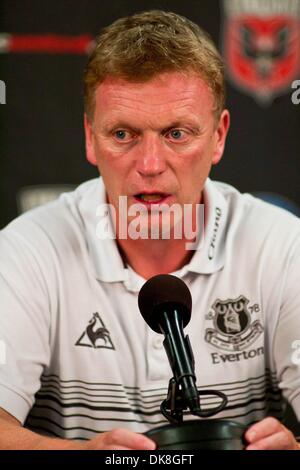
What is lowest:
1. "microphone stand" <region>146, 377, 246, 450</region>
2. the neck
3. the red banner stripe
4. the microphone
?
the neck

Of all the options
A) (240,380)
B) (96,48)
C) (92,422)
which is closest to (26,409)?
(92,422)

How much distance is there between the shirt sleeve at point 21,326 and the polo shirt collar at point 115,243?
0.11m

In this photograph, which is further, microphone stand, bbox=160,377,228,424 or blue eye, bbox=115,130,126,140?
blue eye, bbox=115,130,126,140

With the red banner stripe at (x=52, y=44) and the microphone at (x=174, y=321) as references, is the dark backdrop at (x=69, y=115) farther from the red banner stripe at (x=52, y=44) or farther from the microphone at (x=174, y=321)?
the microphone at (x=174, y=321)

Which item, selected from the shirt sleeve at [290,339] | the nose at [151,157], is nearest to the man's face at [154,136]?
the nose at [151,157]

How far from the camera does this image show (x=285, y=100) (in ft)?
5.17

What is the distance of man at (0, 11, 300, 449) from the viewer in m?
1.19

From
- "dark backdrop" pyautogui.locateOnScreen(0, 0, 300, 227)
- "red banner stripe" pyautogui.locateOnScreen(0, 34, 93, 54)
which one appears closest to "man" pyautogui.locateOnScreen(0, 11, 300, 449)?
"dark backdrop" pyautogui.locateOnScreen(0, 0, 300, 227)

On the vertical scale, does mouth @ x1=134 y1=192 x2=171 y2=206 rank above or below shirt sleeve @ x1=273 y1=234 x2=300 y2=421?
above

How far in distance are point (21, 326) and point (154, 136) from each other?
357 mm

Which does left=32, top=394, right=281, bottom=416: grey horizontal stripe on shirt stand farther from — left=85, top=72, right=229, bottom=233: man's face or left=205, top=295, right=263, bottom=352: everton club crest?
left=85, top=72, right=229, bottom=233: man's face

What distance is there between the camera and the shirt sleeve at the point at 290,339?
1.25 m

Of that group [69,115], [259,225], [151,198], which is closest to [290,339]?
[259,225]

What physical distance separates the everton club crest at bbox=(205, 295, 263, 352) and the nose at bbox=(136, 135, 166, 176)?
27 cm
